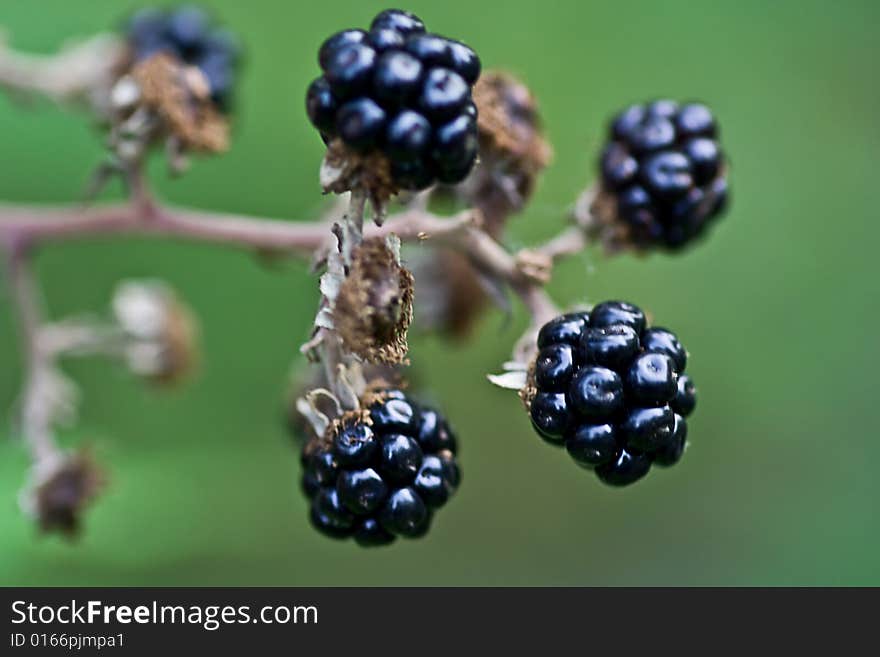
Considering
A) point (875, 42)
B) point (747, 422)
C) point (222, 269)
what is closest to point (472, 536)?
point (747, 422)

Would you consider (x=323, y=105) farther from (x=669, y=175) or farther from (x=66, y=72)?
(x=66, y=72)

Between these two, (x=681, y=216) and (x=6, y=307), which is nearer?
(x=681, y=216)

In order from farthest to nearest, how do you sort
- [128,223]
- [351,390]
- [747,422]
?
[747,422]
[128,223]
[351,390]

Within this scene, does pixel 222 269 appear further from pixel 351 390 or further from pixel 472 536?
pixel 351 390

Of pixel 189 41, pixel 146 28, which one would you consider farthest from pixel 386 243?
pixel 146 28

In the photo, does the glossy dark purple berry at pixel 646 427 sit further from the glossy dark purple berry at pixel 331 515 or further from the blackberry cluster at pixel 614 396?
the glossy dark purple berry at pixel 331 515

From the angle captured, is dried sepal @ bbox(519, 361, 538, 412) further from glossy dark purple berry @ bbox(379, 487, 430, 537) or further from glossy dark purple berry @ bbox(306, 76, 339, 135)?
glossy dark purple berry @ bbox(306, 76, 339, 135)

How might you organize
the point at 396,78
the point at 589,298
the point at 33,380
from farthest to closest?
the point at 589,298, the point at 33,380, the point at 396,78
